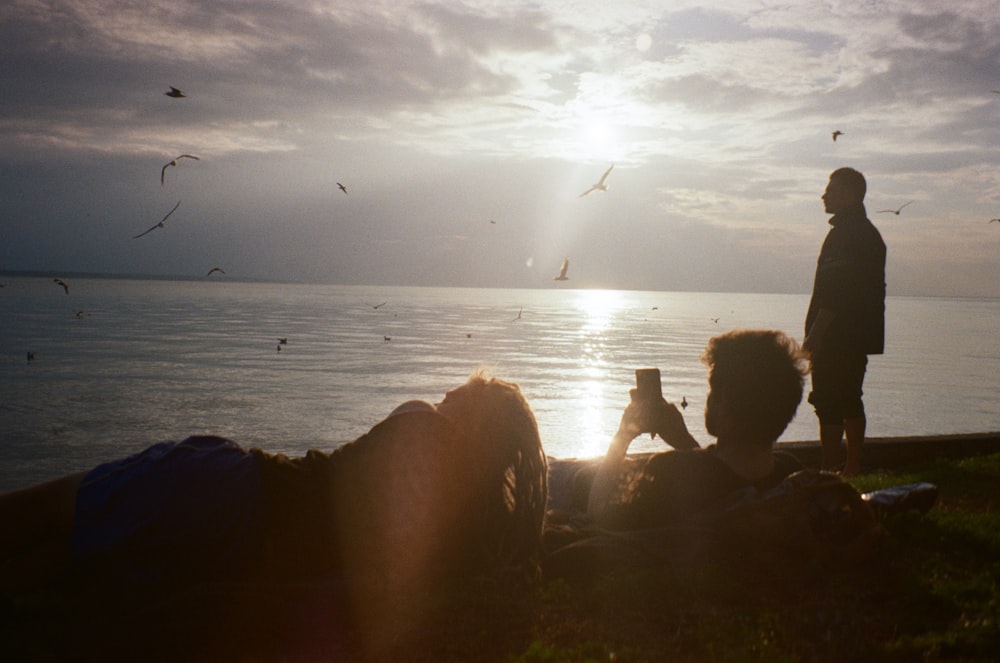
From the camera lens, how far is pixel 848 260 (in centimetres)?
688

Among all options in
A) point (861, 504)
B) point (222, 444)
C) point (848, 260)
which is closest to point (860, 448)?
point (848, 260)

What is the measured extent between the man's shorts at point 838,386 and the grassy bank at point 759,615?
235 centimetres

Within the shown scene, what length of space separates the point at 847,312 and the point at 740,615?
412 cm

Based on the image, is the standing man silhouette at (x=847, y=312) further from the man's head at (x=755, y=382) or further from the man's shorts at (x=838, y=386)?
the man's head at (x=755, y=382)

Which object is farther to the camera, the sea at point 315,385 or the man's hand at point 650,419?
the sea at point 315,385

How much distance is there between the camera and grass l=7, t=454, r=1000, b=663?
323 cm

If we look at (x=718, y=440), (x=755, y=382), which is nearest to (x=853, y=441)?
(x=718, y=440)

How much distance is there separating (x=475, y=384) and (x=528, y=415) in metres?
0.32

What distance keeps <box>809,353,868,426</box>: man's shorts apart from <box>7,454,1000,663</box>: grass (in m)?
2.31

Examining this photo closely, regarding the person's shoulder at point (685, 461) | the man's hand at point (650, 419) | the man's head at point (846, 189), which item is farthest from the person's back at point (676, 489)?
the man's head at point (846, 189)

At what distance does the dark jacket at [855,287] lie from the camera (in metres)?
6.84

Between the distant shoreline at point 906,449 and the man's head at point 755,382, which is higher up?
the man's head at point 755,382

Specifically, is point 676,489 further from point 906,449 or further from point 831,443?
point 906,449

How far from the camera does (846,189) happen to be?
694 cm
